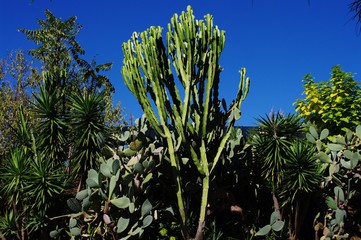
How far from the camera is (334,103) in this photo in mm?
11406

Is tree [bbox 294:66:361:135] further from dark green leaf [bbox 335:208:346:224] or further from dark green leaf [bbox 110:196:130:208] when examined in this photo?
dark green leaf [bbox 110:196:130:208]

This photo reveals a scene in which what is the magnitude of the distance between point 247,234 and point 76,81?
18.7 m

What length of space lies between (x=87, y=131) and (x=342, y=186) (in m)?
3.57

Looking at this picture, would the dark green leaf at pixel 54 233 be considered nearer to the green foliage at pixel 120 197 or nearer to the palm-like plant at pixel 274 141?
the green foliage at pixel 120 197

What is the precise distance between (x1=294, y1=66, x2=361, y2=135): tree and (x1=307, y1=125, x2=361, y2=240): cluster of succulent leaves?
417 cm

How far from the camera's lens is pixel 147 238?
6.59 meters

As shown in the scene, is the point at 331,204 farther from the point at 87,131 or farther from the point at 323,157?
the point at 87,131

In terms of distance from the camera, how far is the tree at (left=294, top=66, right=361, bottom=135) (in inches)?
443

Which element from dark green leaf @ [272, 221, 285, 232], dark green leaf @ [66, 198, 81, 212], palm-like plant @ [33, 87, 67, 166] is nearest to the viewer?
dark green leaf @ [66, 198, 81, 212]

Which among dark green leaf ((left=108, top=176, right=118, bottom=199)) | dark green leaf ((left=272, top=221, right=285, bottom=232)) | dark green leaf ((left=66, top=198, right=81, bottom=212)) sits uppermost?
dark green leaf ((left=272, top=221, right=285, bottom=232))

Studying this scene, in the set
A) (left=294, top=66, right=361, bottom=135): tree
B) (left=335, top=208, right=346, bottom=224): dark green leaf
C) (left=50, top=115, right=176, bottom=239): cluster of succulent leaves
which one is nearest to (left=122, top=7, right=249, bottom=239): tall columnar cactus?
(left=50, top=115, right=176, bottom=239): cluster of succulent leaves

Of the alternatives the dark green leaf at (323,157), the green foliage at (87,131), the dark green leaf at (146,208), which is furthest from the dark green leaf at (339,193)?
the green foliage at (87,131)

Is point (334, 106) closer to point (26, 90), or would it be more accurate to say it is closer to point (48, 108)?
point (48, 108)

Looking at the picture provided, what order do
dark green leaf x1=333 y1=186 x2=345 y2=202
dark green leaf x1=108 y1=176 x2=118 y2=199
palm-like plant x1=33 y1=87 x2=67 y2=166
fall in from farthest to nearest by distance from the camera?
palm-like plant x1=33 y1=87 x2=67 y2=166 → dark green leaf x1=333 y1=186 x2=345 y2=202 → dark green leaf x1=108 y1=176 x2=118 y2=199
